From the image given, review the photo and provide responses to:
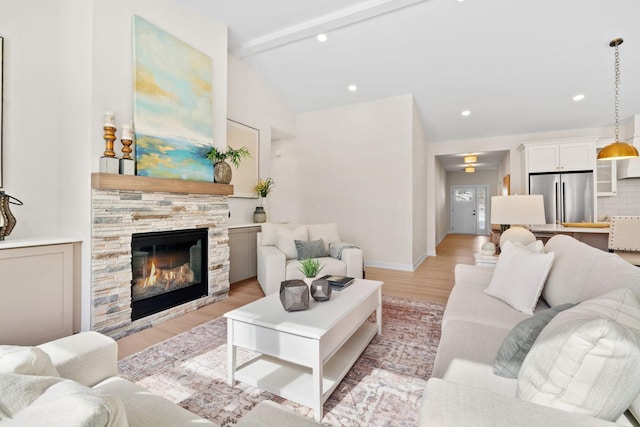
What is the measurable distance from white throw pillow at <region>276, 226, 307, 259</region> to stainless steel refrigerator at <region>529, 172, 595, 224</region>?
190 inches

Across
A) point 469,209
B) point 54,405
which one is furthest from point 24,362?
point 469,209

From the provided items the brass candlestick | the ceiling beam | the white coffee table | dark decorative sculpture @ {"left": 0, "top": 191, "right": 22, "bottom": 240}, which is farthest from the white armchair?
the ceiling beam

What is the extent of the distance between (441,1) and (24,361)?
4.51 metres

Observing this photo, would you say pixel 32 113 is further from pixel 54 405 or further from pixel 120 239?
pixel 54 405

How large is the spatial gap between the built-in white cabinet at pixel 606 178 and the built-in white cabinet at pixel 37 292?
7949 mm

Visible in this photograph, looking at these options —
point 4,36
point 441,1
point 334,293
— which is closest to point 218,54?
point 4,36

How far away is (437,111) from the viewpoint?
18.7 feet

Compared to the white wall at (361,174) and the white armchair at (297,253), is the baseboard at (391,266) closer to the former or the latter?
the white wall at (361,174)

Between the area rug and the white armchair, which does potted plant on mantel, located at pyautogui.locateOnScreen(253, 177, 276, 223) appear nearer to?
the white armchair

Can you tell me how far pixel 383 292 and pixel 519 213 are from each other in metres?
1.77

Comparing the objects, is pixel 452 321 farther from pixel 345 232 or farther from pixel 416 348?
pixel 345 232

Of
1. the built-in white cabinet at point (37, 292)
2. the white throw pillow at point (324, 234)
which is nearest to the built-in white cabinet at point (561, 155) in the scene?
the white throw pillow at point (324, 234)

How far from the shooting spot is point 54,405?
50 centimetres

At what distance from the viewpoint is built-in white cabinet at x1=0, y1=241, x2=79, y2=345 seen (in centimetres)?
216
